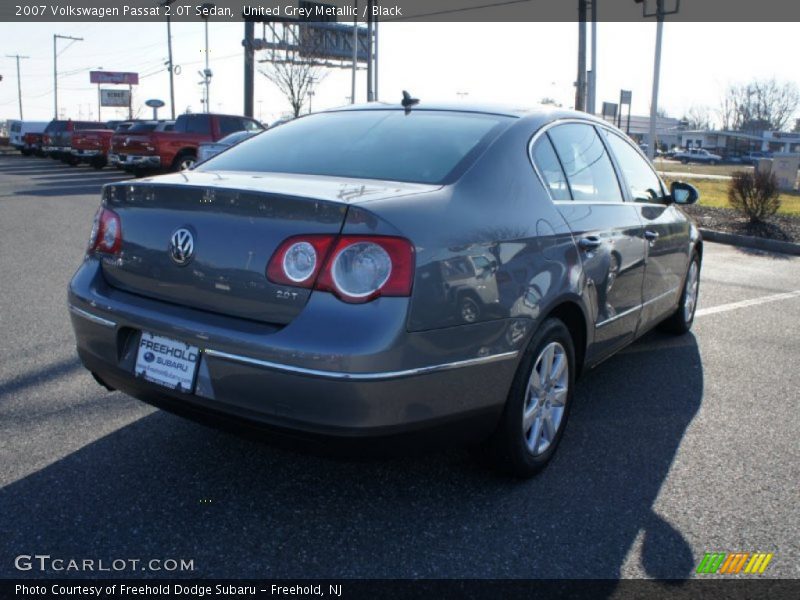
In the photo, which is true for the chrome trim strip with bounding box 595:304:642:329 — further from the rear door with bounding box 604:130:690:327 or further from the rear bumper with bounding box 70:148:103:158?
the rear bumper with bounding box 70:148:103:158

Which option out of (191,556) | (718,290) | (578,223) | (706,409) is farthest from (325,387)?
(718,290)

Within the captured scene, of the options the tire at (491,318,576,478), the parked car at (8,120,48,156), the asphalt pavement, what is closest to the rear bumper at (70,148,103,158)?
the parked car at (8,120,48,156)

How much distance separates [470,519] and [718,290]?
19.5ft

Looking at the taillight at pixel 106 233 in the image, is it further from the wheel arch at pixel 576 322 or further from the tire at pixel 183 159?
the tire at pixel 183 159

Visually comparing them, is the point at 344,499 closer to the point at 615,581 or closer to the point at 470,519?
the point at 470,519

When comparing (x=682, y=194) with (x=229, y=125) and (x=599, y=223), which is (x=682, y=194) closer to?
(x=599, y=223)

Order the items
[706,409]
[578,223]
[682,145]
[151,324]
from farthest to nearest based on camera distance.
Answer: [682,145] < [706,409] < [578,223] < [151,324]

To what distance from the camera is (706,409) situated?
427 centimetres

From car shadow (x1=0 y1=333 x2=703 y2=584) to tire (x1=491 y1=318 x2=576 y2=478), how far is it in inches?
5.1

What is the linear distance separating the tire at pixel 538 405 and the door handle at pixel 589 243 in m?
0.40

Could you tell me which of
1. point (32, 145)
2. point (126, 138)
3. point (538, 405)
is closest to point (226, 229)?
point (538, 405)

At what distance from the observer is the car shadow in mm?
2600

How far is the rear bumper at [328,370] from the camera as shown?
2.45 m

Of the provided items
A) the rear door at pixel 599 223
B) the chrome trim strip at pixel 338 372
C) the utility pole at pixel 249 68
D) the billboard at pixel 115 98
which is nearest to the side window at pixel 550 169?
the rear door at pixel 599 223
